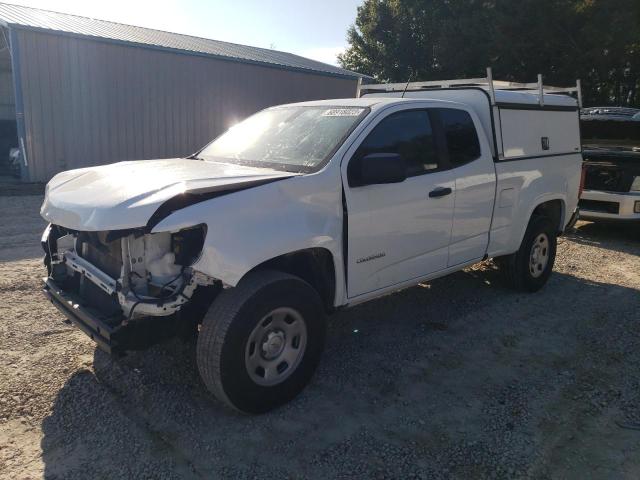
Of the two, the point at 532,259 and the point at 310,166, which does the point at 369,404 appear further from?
the point at 532,259

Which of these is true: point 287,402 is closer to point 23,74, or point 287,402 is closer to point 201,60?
point 23,74

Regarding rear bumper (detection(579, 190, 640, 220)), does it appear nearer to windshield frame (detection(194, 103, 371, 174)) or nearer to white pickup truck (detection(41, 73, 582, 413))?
white pickup truck (detection(41, 73, 582, 413))

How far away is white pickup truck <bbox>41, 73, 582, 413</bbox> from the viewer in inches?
116

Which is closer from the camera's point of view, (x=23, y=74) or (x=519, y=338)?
(x=519, y=338)

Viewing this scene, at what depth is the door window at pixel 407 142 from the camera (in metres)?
3.78

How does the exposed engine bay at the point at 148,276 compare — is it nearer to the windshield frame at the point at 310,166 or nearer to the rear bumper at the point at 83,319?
the rear bumper at the point at 83,319

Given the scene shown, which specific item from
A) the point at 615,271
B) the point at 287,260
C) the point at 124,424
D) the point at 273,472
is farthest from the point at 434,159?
the point at 615,271

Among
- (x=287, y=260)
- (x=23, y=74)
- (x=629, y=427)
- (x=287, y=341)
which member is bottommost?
(x=629, y=427)

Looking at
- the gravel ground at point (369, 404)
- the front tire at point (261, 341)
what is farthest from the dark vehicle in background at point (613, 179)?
the front tire at point (261, 341)

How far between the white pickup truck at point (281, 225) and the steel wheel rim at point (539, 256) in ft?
1.81

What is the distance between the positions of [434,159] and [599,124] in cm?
692

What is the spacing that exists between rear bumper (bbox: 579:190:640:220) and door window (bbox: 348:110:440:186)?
16.2ft

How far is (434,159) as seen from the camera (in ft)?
14.1

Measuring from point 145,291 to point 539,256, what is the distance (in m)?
4.35
